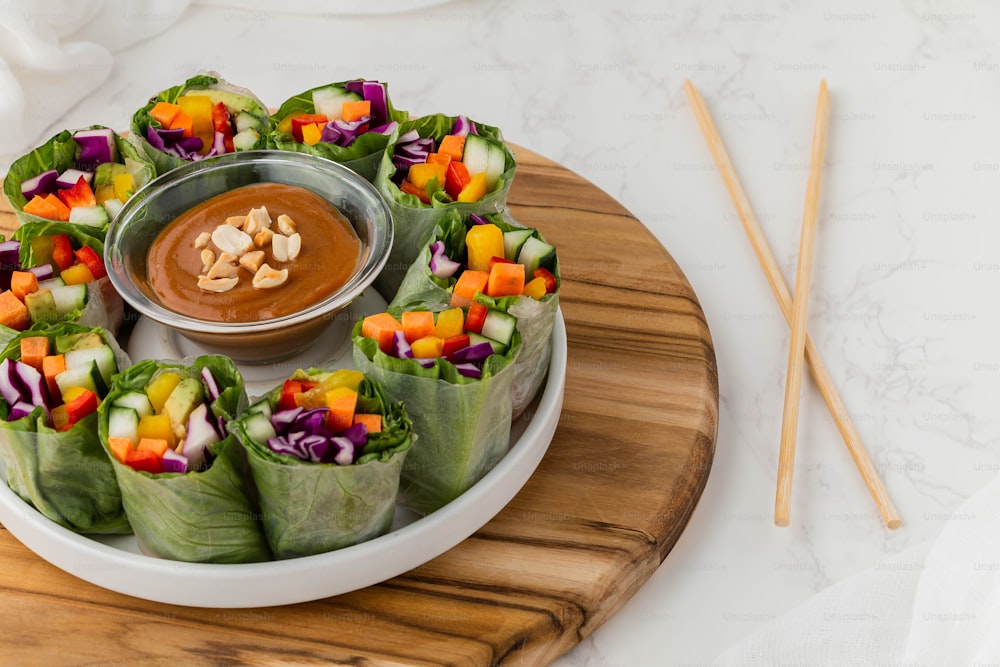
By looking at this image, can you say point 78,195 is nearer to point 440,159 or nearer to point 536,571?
point 440,159

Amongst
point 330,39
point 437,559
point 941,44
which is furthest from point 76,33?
point 941,44

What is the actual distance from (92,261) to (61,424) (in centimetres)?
73

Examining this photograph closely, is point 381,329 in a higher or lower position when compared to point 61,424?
higher

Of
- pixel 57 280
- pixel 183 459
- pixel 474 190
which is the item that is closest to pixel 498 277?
pixel 474 190

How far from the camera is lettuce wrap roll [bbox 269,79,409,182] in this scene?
384 cm

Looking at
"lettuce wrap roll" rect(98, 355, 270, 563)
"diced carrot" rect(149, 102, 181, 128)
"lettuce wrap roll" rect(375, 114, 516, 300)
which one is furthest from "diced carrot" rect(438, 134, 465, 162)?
"lettuce wrap roll" rect(98, 355, 270, 563)

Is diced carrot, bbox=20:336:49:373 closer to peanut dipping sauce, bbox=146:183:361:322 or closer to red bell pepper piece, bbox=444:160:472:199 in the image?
peanut dipping sauce, bbox=146:183:361:322

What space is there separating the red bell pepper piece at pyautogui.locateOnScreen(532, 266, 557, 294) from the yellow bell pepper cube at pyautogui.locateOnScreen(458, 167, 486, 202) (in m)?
0.39

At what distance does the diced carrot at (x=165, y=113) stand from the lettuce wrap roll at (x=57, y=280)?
1.64 ft

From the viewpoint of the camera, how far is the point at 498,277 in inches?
126

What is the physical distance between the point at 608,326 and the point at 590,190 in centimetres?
79

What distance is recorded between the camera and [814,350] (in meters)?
4.10

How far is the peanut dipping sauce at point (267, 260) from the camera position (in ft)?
11.3

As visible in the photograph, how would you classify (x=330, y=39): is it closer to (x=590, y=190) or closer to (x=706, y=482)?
(x=590, y=190)
